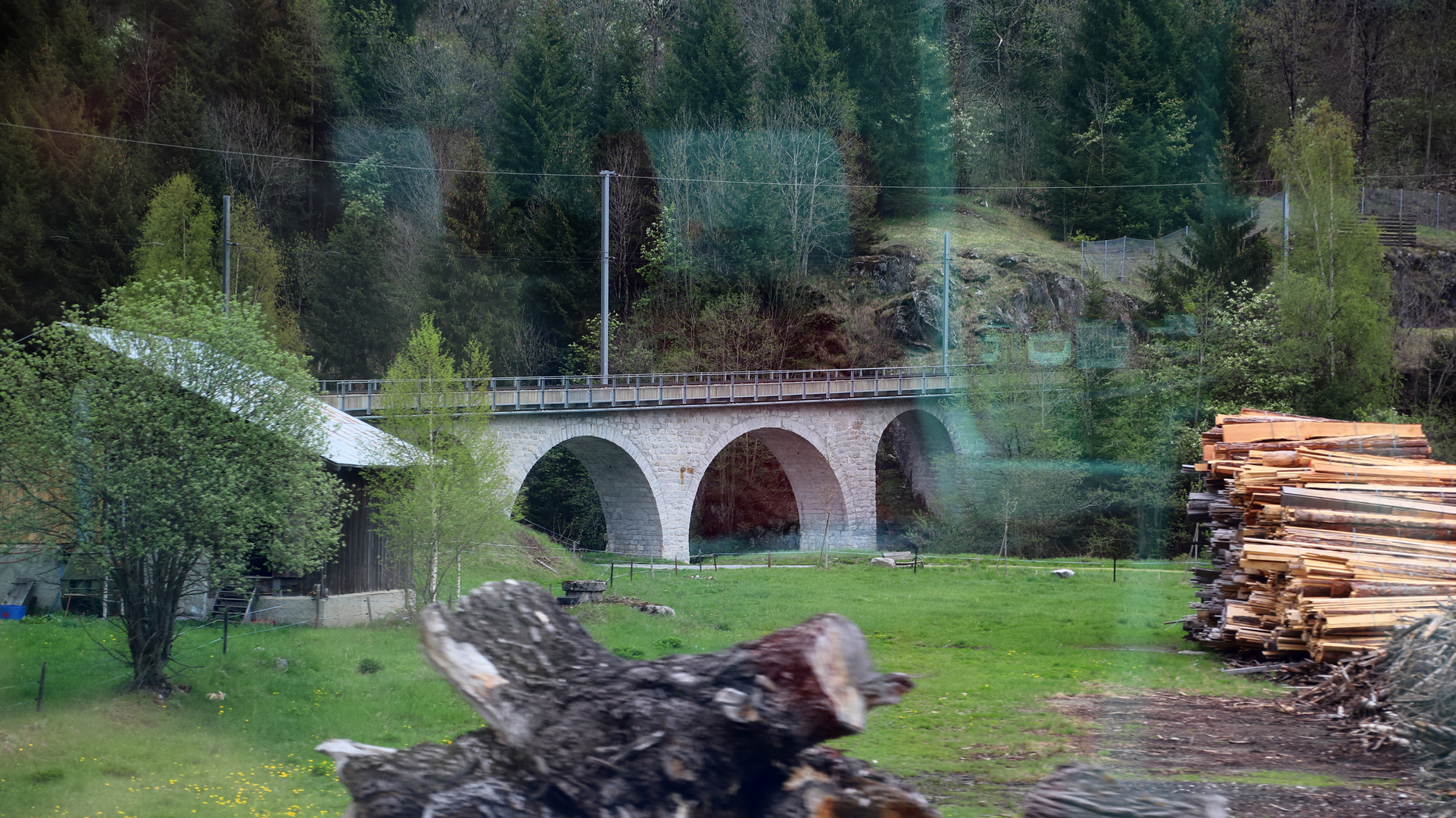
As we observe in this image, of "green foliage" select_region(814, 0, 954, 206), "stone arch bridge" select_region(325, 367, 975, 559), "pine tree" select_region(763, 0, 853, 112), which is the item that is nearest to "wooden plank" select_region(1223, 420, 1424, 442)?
"stone arch bridge" select_region(325, 367, 975, 559)

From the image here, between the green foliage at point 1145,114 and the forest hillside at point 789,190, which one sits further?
the green foliage at point 1145,114

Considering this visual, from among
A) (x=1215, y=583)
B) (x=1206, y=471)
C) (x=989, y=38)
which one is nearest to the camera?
(x=1215, y=583)

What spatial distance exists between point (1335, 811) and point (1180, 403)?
110ft

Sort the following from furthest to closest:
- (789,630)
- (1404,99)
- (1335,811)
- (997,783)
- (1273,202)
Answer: (1404,99) < (1273,202) < (997,783) < (1335,811) < (789,630)

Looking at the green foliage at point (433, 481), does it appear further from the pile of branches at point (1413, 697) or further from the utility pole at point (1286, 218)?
the utility pole at point (1286, 218)

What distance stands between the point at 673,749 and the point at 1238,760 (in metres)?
7.48

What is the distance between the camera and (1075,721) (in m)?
12.4

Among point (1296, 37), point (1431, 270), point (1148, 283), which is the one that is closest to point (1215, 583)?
point (1148, 283)

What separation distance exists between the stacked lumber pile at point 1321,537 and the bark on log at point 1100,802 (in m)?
8.82

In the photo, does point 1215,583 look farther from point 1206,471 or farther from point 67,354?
point 67,354

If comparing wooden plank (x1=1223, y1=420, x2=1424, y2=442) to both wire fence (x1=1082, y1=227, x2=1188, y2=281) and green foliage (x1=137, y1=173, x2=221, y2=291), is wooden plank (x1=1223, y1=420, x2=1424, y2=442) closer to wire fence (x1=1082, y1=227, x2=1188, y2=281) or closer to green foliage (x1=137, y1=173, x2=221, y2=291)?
wire fence (x1=1082, y1=227, x2=1188, y2=281)

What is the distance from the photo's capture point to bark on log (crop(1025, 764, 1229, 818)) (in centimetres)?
491

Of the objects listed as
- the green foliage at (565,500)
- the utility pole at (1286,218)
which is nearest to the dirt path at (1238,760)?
the utility pole at (1286,218)

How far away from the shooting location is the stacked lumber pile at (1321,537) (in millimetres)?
12719
